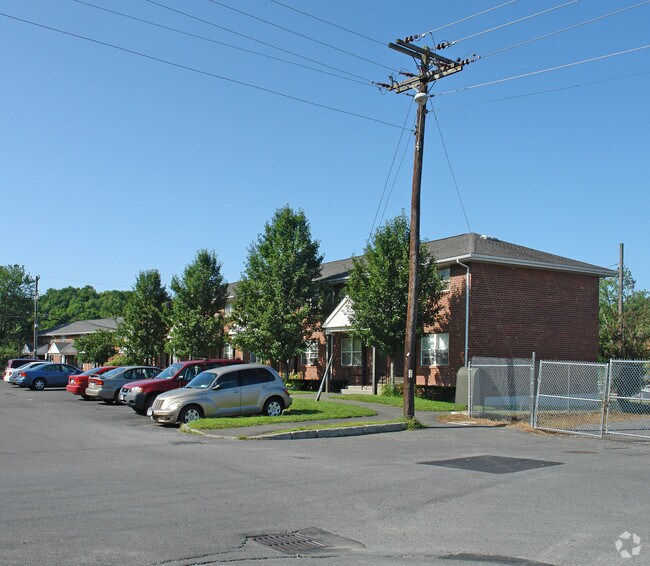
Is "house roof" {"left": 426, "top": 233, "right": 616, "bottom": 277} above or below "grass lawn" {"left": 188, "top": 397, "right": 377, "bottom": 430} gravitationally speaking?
above

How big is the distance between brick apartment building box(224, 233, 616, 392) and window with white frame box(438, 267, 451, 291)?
42mm

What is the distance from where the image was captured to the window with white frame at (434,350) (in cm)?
2844

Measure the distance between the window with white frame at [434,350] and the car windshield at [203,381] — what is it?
11819mm

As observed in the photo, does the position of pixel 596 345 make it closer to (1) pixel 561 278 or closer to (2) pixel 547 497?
(1) pixel 561 278

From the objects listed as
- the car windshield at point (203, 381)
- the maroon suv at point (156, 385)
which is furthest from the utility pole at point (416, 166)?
the maroon suv at point (156, 385)

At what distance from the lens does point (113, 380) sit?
2734cm

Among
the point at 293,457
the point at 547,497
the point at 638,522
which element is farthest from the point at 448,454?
the point at 638,522

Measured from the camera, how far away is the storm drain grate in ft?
21.9

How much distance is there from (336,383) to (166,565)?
90.9 ft

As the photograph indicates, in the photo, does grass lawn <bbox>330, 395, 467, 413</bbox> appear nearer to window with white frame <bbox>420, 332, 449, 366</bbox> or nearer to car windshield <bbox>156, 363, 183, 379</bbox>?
window with white frame <bbox>420, 332, 449, 366</bbox>

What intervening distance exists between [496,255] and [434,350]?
4.67m

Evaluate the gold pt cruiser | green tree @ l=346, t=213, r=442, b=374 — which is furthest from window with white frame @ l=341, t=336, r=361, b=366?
the gold pt cruiser

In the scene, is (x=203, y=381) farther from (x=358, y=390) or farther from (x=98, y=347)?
(x=98, y=347)

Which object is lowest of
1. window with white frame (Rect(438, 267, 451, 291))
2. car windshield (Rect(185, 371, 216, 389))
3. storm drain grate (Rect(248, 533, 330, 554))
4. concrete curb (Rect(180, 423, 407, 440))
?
concrete curb (Rect(180, 423, 407, 440))
